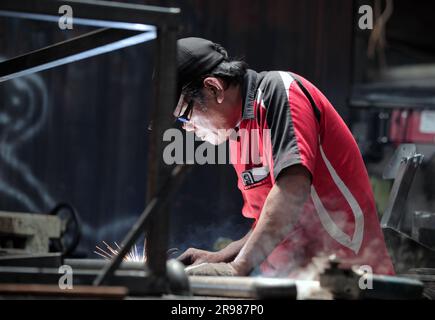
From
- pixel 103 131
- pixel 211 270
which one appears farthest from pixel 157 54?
pixel 103 131

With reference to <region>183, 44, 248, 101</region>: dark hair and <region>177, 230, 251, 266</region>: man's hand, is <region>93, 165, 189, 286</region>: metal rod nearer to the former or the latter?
<region>183, 44, 248, 101</region>: dark hair

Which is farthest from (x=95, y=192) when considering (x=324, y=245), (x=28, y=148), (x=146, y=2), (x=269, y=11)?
(x=324, y=245)

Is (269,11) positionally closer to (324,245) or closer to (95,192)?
(95,192)

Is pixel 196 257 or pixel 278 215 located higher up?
pixel 278 215

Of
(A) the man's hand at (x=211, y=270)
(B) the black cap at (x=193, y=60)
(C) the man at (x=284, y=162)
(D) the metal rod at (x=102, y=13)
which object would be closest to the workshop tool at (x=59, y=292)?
(D) the metal rod at (x=102, y=13)

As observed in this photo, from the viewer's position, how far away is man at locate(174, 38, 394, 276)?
8.88 ft

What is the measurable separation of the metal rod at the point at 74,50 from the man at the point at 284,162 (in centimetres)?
70

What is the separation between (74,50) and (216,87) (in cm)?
89

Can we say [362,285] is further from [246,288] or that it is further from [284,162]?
[284,162]

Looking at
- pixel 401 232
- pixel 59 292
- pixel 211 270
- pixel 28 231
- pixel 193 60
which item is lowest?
pixel 28 231

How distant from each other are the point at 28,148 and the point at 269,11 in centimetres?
283

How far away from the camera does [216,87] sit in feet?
10.2

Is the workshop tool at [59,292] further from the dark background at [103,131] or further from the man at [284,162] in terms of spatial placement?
→ the dark background at [103,131]

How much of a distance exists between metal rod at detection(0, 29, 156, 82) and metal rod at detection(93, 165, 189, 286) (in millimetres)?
451
